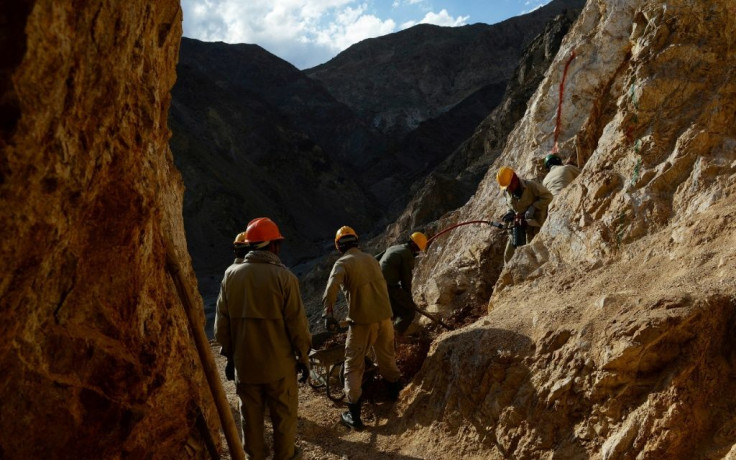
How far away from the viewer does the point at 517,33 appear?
203 ft

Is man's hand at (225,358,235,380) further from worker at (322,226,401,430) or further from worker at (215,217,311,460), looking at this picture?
worker at (322,226,401,430)

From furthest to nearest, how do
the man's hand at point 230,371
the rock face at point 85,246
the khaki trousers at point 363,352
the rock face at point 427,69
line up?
the rock face at point 427,69 → the khaki trousers at point 363,352 → the man's hand at point 230,371 → the rock face at point 85,246

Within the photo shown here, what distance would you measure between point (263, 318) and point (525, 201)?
162 inches

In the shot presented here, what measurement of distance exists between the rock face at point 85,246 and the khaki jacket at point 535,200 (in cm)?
459

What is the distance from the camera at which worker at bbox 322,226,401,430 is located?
5.43 meters

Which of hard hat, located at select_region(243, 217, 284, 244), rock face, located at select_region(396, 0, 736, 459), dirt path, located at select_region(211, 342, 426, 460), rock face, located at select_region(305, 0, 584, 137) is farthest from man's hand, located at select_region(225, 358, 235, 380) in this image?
rock face, located at select_region(305, 0, 584, 137)

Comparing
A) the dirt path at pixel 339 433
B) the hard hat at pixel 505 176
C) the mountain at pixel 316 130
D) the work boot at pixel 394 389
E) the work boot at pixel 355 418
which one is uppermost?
the mountain at pixel 316 130

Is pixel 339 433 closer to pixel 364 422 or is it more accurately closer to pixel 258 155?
pixel 364 422

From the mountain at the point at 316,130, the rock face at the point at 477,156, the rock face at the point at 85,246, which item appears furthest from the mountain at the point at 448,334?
the mountain at the point at 316,130

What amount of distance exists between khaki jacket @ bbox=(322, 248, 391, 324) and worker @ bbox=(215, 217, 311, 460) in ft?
3.78

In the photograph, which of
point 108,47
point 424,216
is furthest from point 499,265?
point 424,216

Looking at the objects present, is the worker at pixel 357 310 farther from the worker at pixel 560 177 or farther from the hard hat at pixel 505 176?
the worker at pixel 560 177

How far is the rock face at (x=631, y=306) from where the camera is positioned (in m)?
3.32

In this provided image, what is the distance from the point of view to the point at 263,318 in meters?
4.09
